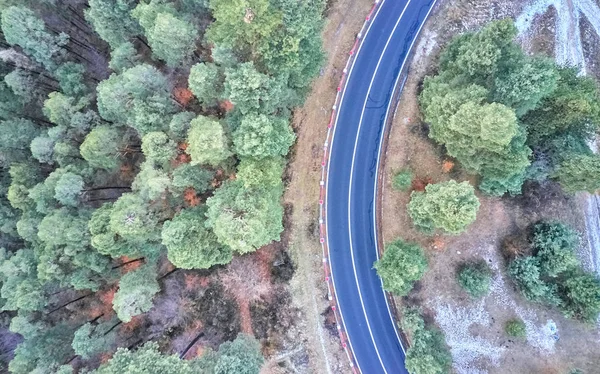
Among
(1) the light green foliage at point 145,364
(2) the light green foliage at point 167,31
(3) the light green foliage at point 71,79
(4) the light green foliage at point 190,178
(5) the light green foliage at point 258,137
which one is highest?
(2) the light green foliage at point 167,31

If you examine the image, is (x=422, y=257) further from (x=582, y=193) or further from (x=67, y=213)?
(x=67, y=213)

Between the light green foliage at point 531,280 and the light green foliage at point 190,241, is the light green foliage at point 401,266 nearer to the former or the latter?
the light green foliage at point 531,280

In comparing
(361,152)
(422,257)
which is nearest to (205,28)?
(361,152)

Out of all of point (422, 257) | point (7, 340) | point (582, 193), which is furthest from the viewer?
point (7, 340)

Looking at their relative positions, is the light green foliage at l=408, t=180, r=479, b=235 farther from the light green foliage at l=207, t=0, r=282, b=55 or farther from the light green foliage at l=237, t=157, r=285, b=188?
the light green foliage at l=207, t=0, r=282, b=55

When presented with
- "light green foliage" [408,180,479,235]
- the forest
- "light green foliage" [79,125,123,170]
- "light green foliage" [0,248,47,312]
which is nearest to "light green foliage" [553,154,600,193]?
"light green foliage" [408,180,479,235]

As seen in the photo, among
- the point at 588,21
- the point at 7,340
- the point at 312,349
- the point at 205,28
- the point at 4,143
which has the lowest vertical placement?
the point at 7,340

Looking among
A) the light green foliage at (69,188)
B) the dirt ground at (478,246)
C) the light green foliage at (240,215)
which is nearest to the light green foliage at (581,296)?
the dirt ground at (478,246)
